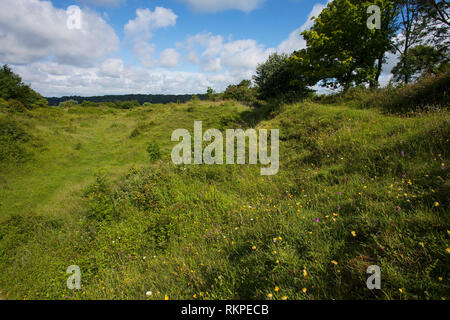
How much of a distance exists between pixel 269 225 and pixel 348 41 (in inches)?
616

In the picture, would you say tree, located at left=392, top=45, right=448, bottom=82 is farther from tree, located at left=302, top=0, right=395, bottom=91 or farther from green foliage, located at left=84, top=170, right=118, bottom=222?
green foliage, located at left=84, top=170, right=118, bottom=222

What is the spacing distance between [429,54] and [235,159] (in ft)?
71.8

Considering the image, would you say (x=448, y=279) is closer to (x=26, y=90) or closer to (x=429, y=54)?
(x=429, y=54)

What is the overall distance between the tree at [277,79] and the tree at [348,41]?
301cm

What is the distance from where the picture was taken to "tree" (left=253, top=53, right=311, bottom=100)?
17.3 meters

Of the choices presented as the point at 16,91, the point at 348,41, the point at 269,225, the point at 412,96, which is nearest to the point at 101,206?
the point at 269,225

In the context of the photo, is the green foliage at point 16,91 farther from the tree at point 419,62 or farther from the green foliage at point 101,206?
the tree at point 419,62

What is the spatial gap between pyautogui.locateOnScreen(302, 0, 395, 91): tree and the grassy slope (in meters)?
6.53

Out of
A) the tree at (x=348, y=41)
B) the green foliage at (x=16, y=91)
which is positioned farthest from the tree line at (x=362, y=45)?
the green foliage at (x=16, y=91)

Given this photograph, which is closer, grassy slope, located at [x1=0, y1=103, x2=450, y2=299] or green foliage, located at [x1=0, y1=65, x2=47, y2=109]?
grassy slope, located at [x1=0, y1=103, x2=450, y2=299]

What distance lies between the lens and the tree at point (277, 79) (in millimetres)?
17312

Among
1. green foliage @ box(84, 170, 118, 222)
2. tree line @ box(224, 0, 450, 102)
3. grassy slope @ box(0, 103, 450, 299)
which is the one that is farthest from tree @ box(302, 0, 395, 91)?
green foliage @ box(84, 170, 118, 222)

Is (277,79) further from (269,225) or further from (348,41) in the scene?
(269,225)

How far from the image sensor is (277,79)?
18.5m
